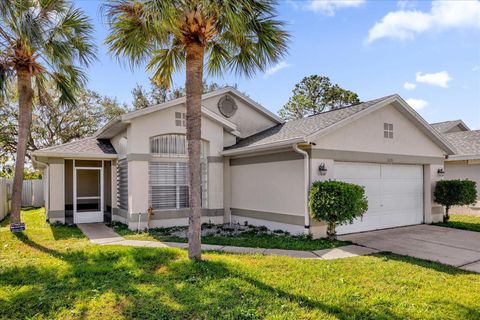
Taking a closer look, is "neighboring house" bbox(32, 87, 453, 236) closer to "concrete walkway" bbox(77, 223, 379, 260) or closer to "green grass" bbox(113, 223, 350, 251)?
"green grass" bbox(113, 223, 350, 251)

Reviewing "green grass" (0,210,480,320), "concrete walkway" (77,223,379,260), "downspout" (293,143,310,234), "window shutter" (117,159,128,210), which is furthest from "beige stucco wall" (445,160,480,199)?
"window shutter" (117,159,128,210)

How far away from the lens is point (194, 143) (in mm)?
7156

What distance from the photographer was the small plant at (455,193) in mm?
13148

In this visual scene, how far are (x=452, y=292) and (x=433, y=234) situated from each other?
6.16 m

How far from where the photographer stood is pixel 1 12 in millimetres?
8789

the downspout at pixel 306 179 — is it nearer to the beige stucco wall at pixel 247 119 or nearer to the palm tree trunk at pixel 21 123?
the beige stucco wall at pixel 247 119

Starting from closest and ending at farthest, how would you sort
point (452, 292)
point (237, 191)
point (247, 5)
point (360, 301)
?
point (360, 301), point (452, 292), point (247, 5), point (237, 191)

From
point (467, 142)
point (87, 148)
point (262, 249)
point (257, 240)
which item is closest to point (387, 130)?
Answer: point (257, 240)

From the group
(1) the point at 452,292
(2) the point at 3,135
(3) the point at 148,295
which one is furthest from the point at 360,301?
(2) the point at 3,135

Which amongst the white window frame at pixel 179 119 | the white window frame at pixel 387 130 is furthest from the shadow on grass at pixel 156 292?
the white window frame at pixel 387 130

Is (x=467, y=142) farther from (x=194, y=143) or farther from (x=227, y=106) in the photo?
(x=194, y=143)

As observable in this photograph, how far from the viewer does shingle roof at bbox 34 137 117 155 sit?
524 inches

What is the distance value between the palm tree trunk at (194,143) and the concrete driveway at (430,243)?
5.28 m

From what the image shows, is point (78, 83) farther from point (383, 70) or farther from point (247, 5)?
point (383, 70)
